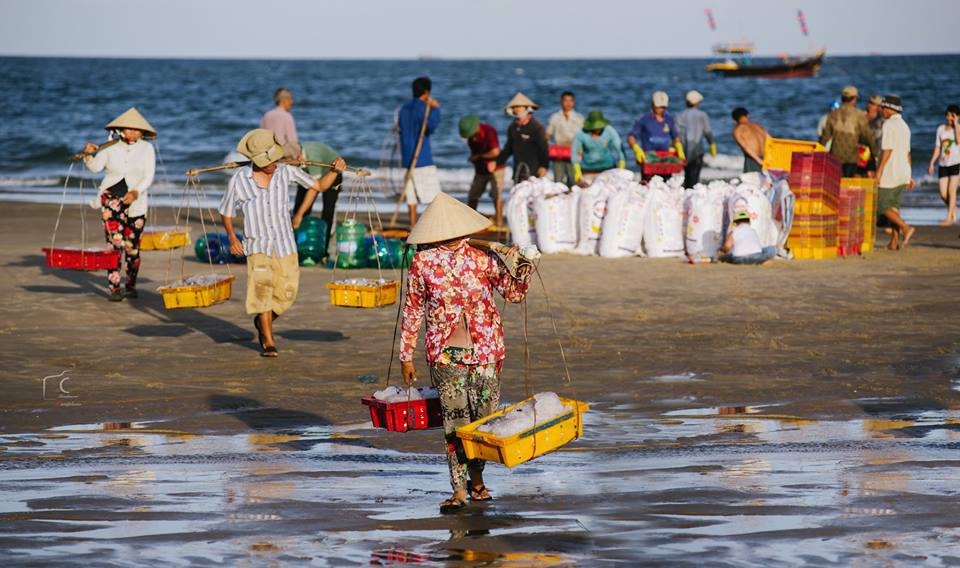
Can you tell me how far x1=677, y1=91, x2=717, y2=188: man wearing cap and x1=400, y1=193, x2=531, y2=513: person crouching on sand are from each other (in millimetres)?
11540

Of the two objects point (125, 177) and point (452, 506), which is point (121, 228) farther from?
point (452, 506)

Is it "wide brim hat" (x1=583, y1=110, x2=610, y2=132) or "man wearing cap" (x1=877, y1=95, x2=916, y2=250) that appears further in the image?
"wide brim hat" (x1=583, y1=110, x2=610, y2=132)

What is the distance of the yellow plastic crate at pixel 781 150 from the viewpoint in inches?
656

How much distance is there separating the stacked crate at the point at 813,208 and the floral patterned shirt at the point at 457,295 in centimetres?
931

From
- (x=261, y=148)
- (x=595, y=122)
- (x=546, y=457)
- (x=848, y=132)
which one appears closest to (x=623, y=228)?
(x=595, y=122)

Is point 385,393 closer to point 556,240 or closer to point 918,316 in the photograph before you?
point 918,316

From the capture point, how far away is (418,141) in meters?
17.2

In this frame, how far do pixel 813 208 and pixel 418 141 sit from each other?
15.5 feet

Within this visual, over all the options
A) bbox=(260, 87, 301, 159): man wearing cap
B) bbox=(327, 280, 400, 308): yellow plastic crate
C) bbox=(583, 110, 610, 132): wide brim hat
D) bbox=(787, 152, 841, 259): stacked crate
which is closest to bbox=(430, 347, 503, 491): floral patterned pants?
bbox=(327, 280, 400, 308): yellow plastic crate

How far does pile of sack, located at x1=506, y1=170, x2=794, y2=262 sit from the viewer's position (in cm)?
1536

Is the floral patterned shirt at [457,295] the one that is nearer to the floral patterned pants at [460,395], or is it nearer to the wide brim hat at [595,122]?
the floral patterned pants at [460,395]

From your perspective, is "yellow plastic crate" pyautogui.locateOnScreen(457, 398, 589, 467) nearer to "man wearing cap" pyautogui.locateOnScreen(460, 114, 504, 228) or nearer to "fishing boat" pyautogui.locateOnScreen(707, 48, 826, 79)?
"man wearing cap" pyautogui.locateOnScreen(460, 114, 504, 228)

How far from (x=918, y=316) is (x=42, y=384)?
7.16 metres

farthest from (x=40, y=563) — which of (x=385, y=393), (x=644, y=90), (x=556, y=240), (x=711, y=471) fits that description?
(x=644, y=90)
